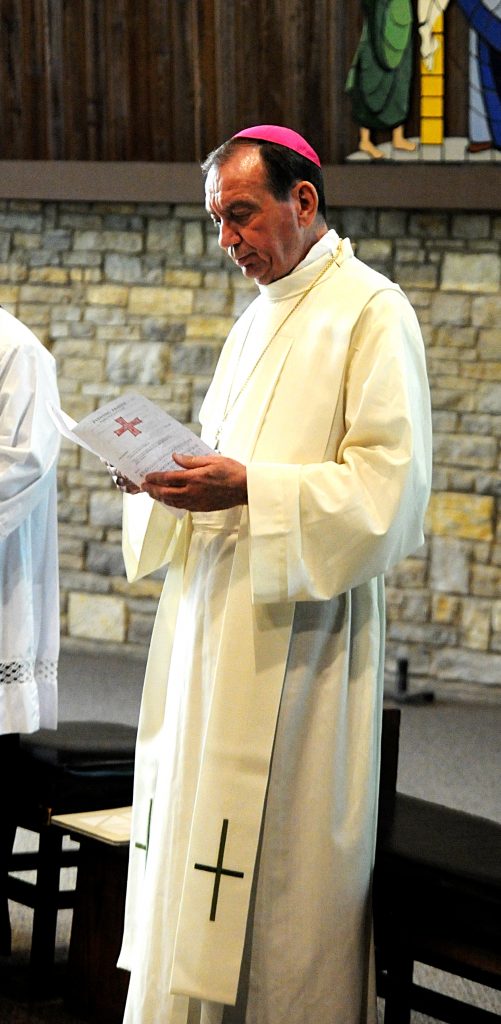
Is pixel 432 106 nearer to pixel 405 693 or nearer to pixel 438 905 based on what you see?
pixel 405 693

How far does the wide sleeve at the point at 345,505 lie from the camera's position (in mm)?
2568

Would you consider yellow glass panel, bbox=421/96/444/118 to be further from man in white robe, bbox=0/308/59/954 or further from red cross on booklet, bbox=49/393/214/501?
red cross on booklet, bbox=49/393/214/501

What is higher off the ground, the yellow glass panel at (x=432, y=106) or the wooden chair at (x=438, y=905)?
the yellow glass panel at (x=432, y=106)

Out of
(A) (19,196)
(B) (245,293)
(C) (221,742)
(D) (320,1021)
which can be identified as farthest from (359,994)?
(A) (19,196)

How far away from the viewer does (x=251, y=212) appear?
8.84 feet

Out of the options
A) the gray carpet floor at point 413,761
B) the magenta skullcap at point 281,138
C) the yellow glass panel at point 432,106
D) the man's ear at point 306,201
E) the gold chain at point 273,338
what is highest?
the yellow glass panel at point 432,106

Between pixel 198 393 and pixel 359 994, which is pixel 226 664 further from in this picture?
pixel 198 393

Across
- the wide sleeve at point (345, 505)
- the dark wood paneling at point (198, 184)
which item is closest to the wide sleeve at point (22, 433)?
the wide sleeve at point (345, 505)

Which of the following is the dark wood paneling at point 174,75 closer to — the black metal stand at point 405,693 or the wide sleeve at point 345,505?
the black metal stand at point 405,693

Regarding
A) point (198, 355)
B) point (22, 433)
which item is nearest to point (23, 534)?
point (22, 433)

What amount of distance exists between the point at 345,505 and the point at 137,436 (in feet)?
1.33

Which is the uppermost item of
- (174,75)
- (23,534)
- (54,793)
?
(174,75)

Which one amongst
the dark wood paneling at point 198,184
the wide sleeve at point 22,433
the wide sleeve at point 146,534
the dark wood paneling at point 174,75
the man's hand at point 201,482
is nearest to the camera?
the man's hand at point 201,482

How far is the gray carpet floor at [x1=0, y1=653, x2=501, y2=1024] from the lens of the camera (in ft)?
12.1
